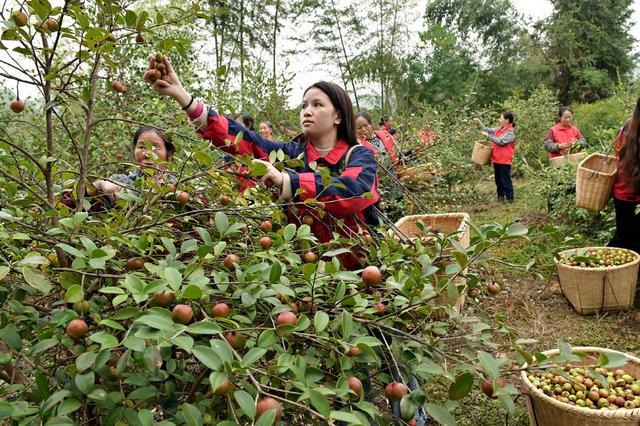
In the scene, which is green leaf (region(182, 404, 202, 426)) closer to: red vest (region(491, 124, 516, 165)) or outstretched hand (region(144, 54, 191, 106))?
outstretched hand (region(144, 54, 191, 106))

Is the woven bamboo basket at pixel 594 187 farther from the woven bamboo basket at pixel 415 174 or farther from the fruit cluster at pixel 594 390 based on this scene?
the fruit cluster at pixel 594 390

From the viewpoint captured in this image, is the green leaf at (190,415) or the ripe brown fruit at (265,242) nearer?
the green leaf at (190,415)

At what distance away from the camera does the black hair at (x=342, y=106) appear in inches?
65.1

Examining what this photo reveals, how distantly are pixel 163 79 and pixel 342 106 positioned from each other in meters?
0.68

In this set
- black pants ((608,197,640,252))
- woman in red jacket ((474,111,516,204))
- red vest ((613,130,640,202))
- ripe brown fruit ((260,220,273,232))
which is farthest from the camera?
woman in red jacket ((474,111,516,204))

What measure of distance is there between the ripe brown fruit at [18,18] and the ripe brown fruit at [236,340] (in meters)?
0.75

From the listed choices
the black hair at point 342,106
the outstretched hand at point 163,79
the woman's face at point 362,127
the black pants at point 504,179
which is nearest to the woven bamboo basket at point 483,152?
the black pants at point 504,179

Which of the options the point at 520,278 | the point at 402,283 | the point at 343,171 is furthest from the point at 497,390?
the point at 520,278

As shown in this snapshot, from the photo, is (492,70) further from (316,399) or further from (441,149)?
(316,399)

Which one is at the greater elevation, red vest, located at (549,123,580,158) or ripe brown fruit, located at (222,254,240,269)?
red vest, located at (549,123,580,158)

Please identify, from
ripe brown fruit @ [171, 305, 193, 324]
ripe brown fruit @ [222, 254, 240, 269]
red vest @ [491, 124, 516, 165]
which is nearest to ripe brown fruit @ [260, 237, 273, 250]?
ripe brown fruit @ [222, 254, 240, 269]

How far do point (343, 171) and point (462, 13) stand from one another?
→ 20.4 m

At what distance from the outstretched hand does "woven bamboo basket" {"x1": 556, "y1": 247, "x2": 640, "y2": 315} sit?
2554mm

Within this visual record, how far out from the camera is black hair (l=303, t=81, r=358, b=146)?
165 centimetres
